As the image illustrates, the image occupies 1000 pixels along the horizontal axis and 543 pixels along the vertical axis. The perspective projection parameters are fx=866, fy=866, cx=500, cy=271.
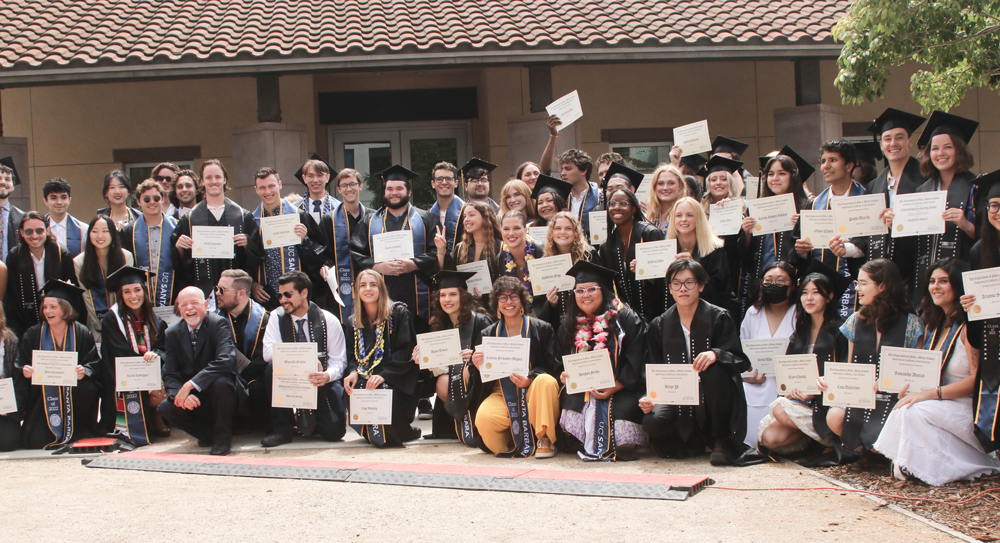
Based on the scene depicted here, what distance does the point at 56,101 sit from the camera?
13219 millimetres

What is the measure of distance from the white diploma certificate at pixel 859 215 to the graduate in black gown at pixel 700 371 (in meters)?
1.10

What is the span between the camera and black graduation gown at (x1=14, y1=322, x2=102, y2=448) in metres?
7.05

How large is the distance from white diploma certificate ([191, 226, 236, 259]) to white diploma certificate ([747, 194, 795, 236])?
4.42 metres

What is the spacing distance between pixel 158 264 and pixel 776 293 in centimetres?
538

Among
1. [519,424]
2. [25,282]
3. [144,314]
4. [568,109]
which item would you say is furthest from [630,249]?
[25,282]

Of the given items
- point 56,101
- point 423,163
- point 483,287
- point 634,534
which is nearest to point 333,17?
point 423,163

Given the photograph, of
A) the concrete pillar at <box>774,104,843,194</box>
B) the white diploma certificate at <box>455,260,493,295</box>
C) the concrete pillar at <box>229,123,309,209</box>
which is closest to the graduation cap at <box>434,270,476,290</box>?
the white diploma certificate at <box>455,260,493,295</box>

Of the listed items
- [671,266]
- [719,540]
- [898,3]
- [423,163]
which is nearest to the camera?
[719,540]

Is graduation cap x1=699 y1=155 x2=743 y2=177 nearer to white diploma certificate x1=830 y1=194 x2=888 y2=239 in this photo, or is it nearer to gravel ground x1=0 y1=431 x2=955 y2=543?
white diploma certificate x1=830 y1=194 x2=888 y2=239

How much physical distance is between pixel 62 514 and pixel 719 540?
366 centimetres

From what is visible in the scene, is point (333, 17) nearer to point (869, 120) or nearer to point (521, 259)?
point (521, 259)

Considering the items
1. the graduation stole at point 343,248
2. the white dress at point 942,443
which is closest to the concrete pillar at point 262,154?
the graduation stole at point 343,248

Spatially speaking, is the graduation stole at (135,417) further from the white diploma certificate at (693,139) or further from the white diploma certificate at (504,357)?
the white diploma certificate at (693,139)

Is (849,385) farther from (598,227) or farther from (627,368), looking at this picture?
(598,227)
